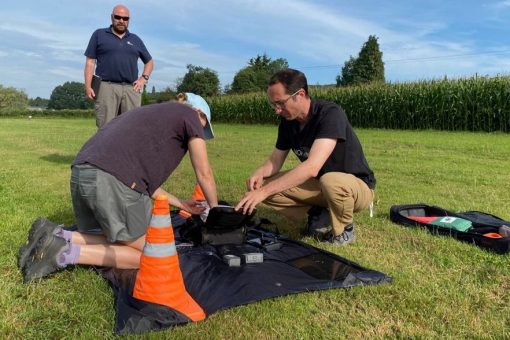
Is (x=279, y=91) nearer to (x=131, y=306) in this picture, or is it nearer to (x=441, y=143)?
(x=131, y=306)

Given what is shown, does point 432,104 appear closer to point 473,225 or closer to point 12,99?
point 473,225

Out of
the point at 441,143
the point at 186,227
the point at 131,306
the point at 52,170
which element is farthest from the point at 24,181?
the point at 441,143

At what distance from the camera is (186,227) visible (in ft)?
13.0

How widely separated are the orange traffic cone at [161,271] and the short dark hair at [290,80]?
1.59 m

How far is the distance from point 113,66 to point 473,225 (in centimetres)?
512

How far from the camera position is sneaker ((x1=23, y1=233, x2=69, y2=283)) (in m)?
3.01

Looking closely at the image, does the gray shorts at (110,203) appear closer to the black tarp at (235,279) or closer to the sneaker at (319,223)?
the black tarp at (235,279)

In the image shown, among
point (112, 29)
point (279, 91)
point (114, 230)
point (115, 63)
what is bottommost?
point (114, 230)

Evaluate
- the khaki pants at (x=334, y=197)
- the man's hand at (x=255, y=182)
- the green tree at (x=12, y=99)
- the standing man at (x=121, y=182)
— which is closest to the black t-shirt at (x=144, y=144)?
the standing man at (x=121, y=182)

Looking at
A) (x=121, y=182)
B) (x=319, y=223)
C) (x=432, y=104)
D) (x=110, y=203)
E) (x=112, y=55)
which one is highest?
(x=112, y=55)

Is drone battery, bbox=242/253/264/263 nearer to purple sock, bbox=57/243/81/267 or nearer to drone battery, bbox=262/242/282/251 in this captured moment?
drone battery, bbox=262/242/282/251

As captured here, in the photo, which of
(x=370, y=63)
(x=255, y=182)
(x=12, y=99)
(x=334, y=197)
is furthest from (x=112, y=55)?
(x=12, y=99)

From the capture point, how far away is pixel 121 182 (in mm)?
3002

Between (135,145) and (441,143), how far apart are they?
35.2 feet
